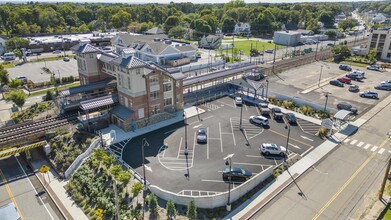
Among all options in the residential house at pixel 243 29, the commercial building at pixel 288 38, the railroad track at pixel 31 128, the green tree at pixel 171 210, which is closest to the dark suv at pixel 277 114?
the green tree at pixel 171 210

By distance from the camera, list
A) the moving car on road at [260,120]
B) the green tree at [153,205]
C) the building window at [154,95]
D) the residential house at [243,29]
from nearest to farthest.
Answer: the green tree at [153,205]
the moving car on road at [260,120]
the building window at [154,95]
the residential house at [243,29]

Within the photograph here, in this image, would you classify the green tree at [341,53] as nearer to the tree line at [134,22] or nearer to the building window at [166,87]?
the tree line at [134,22]

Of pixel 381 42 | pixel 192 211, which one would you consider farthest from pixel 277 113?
pixel 381 42

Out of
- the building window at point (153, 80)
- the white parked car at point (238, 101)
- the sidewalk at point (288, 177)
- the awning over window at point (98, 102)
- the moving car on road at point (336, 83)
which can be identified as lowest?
the sidewalk at point (288, 177)

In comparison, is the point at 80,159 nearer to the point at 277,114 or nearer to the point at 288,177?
the point at 288,177

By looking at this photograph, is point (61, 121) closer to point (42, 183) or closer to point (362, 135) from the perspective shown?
point (42, 183)

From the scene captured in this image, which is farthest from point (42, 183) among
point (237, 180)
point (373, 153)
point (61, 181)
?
point (373, 153)

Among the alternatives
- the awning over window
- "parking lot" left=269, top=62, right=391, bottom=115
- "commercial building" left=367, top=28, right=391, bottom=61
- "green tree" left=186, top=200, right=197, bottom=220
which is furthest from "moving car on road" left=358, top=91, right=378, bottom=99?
the awning over window
